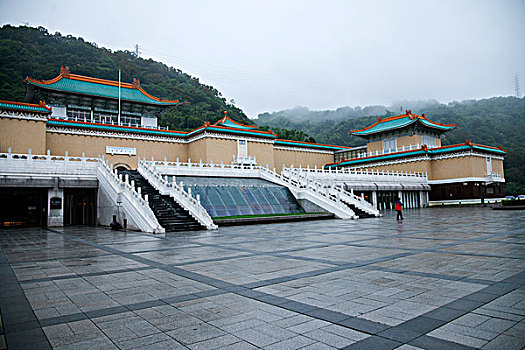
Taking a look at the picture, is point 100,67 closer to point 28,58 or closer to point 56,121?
point 28,58

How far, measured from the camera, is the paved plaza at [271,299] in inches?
151

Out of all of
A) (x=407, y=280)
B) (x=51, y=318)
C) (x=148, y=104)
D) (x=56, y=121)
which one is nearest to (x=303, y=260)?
(x=407, y=280)

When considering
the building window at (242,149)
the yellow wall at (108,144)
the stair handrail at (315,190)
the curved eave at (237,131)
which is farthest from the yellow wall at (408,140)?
the yellow wall at (108,144)

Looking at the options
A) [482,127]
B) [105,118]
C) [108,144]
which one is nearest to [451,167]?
[108,144]

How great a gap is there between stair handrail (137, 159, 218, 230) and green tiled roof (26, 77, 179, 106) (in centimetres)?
1481

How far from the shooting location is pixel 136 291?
19.3ft

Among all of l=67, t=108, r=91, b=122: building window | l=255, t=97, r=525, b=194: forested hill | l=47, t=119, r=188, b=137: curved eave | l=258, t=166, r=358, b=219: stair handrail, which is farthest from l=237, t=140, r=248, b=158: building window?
l=255, t=97, r=525, b=194: forested hill

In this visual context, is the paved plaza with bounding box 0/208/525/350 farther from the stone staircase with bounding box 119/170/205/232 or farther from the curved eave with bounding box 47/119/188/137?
the curved eave with bounding box 47/119/188/137

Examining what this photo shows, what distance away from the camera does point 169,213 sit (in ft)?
60.4

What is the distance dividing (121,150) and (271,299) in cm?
3080

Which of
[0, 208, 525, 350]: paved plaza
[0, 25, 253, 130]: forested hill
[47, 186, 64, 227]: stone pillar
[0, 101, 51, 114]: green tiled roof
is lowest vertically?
[0, 208, 525, 350]: paved plaza

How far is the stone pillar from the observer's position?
70.5ft

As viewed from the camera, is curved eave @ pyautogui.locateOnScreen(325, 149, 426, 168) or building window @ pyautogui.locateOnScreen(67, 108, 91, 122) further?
curved eave @ pyautogui.locateOnScreen(325, 149, 426, 168)

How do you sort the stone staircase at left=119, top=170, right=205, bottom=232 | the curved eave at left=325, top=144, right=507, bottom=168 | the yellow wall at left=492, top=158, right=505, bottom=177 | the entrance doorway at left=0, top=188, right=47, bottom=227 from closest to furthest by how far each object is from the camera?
the stone staircase at left=119, top=170, right=205, bottom=232, the entrance doorway at left=0, top=188, right=47, bottom=227, the curved eave at left=325, top=144, right=507, bottom=168, the yellow wall at left=492, top=158, right=505, bottom=177
